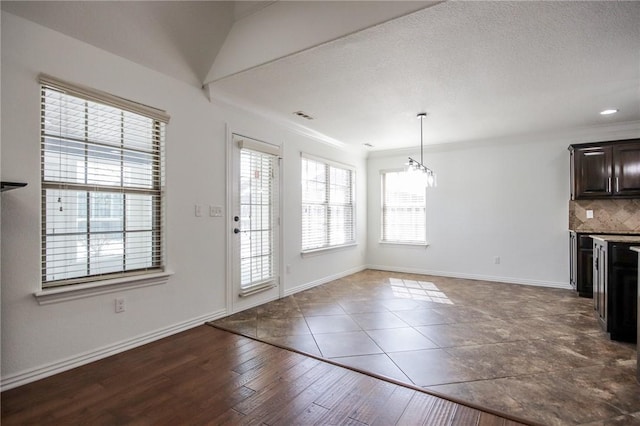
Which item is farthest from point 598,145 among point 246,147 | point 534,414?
point 246,147

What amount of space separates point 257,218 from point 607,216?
197 inches

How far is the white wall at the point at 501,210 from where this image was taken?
Result: 16.0 feet

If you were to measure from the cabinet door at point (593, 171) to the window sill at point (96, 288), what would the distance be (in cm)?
546

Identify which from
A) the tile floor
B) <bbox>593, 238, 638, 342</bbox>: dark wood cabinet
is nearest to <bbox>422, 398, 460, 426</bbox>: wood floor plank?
the tile floor

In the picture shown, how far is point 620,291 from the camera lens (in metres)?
2.83

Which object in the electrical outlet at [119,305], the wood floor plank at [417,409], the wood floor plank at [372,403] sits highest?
the electrical outlet at [119,305]

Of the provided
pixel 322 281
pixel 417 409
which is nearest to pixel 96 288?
pixel 417 409

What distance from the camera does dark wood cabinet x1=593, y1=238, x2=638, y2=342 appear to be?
2789mm

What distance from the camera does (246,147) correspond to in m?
3.79

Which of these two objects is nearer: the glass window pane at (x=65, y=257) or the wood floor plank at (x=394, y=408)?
the wood floor plank at (x=394, y=408)

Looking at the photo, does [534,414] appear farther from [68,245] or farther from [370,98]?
[68,245]

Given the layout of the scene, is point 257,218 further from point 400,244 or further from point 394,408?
point 400,244

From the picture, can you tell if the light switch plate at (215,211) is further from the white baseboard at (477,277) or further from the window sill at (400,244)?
the white baseboard at (477,277)

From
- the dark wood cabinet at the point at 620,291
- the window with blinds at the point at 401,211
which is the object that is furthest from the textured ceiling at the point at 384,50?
the window with blinds at the point at 401,211
